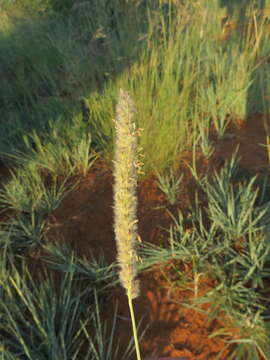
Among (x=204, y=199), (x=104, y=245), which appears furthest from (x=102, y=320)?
(x=204, y=199)

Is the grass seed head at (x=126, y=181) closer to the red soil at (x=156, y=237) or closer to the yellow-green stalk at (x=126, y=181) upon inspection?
the yellow-green stalk at (x=126, y=181)

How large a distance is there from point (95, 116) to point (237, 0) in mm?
4222

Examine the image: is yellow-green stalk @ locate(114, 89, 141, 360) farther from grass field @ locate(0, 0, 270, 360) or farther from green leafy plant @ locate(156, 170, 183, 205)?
green leafy plant @ locate(156, 170, 183, 205)

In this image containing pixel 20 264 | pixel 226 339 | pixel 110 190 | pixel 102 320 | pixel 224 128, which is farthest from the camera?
pixel 224 128

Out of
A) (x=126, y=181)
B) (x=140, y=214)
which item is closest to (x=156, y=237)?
(x=140, y=214)

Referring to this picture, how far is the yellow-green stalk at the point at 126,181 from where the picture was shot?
84cm

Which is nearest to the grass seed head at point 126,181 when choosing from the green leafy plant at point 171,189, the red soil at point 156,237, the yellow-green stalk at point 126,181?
the yellow-green stalk at point 126,181

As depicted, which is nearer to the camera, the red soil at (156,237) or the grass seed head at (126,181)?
the grass seed head at (126,181)

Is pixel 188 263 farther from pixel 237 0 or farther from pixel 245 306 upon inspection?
pixel 237 0

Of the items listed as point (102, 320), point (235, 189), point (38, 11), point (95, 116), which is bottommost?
point (102, 320)

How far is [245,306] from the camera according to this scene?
5.18 ft

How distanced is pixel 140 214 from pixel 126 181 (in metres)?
1.41

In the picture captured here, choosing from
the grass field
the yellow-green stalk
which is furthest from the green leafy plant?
the yellow-green stalk

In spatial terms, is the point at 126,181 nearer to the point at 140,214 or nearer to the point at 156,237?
the point at 156,237
